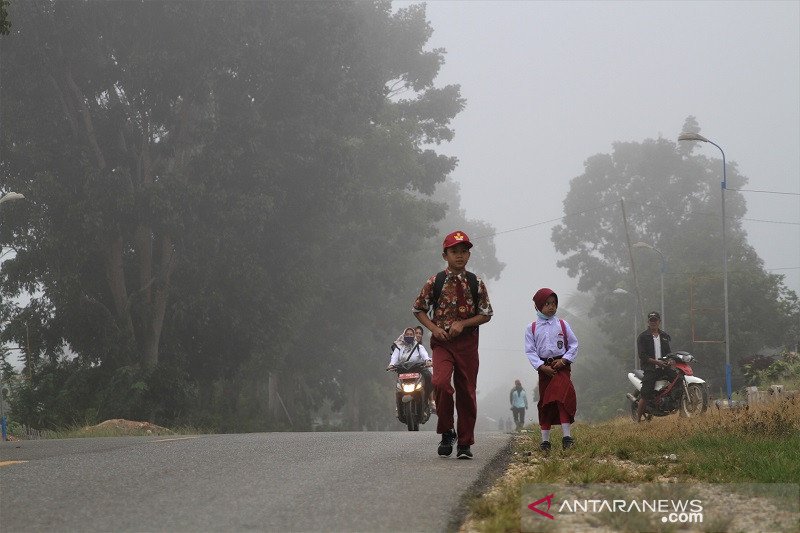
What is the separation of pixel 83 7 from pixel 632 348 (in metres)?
33.4

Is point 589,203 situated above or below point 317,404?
above

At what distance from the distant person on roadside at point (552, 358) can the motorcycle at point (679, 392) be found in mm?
7248

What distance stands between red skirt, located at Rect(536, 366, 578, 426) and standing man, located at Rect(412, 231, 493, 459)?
43.0 inches

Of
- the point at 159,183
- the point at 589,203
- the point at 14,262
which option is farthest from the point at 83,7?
the point at 589,203

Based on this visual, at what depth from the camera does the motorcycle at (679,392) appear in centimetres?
1820

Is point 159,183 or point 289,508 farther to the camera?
point 159,183

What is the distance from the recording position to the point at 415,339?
18906 millimetres

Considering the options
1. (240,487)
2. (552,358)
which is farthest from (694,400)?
(240,487)

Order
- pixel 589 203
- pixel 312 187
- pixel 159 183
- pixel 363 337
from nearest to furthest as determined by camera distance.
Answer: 1. pixel 159 183
2. pixel 312 187
3. pixel 363 337
4. pixel 589 203

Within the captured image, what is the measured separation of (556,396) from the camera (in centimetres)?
1105

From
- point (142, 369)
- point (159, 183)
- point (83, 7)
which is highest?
point (83, 7)

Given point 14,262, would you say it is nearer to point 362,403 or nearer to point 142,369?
point 142,369

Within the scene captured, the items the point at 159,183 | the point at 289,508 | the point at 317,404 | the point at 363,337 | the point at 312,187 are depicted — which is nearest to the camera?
the point at 289,508

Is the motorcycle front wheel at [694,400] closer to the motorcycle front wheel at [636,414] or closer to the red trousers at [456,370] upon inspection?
the motorcycle front wheel at [636,414]
